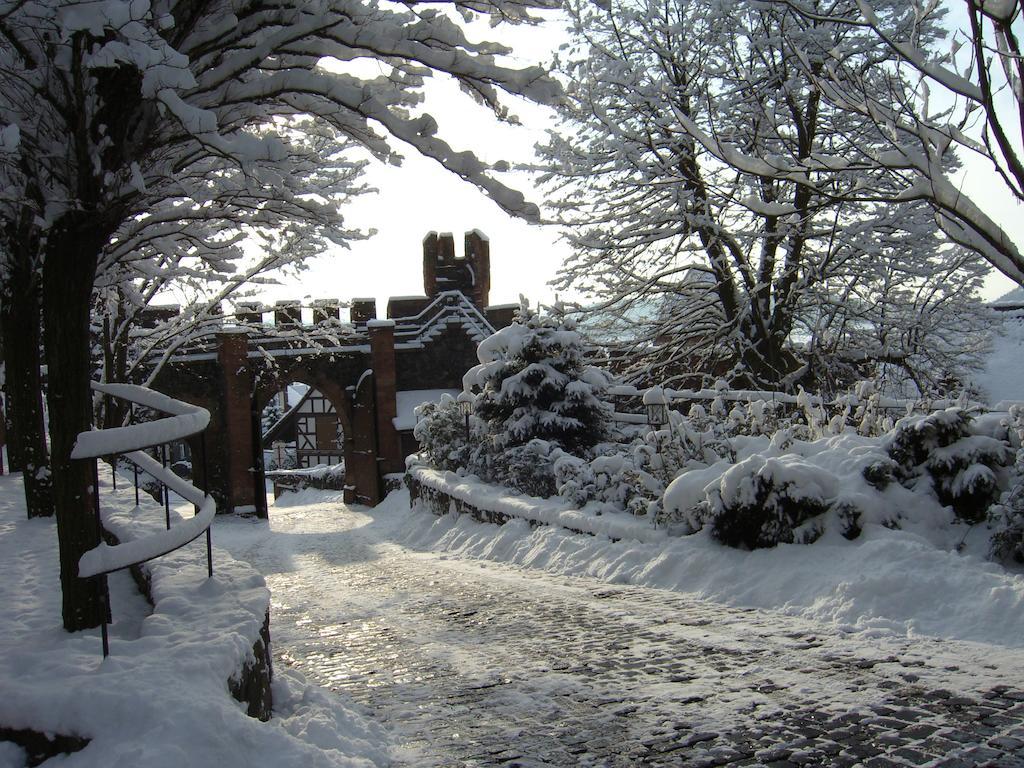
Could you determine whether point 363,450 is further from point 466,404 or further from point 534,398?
point 534,398

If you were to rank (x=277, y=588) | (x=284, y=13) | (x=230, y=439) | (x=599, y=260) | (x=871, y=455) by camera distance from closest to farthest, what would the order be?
(x=284, y=13) → (x=871, y=455) → (x=277, y=588) → (x=599, y=260) → (x=230, y=439)

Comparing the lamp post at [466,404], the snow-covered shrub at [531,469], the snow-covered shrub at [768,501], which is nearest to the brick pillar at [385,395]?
the lamp post at [466,404]

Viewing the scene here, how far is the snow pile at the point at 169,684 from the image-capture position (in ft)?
9.78

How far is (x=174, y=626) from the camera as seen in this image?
13.1 feet

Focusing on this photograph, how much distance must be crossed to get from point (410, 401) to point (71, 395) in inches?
A: 894

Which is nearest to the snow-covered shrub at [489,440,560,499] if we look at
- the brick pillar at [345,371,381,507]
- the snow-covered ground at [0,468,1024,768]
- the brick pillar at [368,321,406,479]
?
the snow-covered ground at [0,468,1024,768]

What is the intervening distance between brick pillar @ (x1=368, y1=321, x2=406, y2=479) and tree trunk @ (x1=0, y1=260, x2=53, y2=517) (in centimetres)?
1719

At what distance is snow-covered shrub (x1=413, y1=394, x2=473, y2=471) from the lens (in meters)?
14.9

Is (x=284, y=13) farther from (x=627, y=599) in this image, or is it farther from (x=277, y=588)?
(x=277, y=588)

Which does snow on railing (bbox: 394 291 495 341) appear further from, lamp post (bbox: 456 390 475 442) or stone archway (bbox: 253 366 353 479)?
lamp post (bbox: 456 390 475 442)

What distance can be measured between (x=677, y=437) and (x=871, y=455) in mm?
2256

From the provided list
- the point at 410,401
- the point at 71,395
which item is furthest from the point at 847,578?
the point at 410,401

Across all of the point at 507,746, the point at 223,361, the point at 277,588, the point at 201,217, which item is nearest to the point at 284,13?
Answer: the point at 201,217

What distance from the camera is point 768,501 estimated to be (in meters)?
7.07
